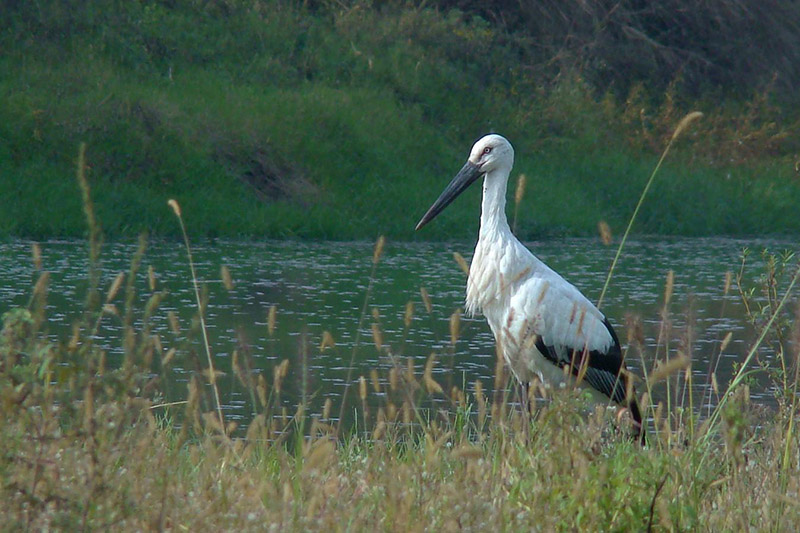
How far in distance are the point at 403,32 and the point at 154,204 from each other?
6.28 meters

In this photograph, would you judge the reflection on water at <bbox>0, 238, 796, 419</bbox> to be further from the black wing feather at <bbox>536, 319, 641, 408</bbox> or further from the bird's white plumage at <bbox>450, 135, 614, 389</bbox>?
the black wing feather at <bbox>536, 319, 641, 408</bbox>

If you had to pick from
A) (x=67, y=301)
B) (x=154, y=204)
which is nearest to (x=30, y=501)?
(x=67, y=301)

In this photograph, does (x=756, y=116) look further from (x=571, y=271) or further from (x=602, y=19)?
(x=571, y=271)

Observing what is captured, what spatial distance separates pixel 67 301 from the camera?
9680mm

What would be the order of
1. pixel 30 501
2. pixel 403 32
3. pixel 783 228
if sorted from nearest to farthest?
pixel 30 501 → pixel 783 228 → pixel 403 32

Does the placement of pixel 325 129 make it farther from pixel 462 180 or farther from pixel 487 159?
pixel 487 159

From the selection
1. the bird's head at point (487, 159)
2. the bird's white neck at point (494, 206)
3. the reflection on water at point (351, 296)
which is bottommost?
the reflection on water at point (351, 296)

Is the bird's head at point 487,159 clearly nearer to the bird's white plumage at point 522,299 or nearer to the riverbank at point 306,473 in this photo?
the bird's white plumage at point 522,299

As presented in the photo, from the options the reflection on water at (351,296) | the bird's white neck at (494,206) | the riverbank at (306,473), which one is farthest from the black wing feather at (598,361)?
the riverbank at (306,473)

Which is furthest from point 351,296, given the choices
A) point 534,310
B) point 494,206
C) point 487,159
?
point 534,310

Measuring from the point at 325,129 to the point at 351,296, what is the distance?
18.7 feet

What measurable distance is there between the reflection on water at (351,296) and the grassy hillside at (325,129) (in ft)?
2.44

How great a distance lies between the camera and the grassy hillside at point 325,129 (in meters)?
14.2

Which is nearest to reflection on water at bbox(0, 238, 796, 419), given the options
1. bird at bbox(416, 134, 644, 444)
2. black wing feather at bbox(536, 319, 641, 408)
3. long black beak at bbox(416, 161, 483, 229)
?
bird at bbox(416, 134, 644, 444)
